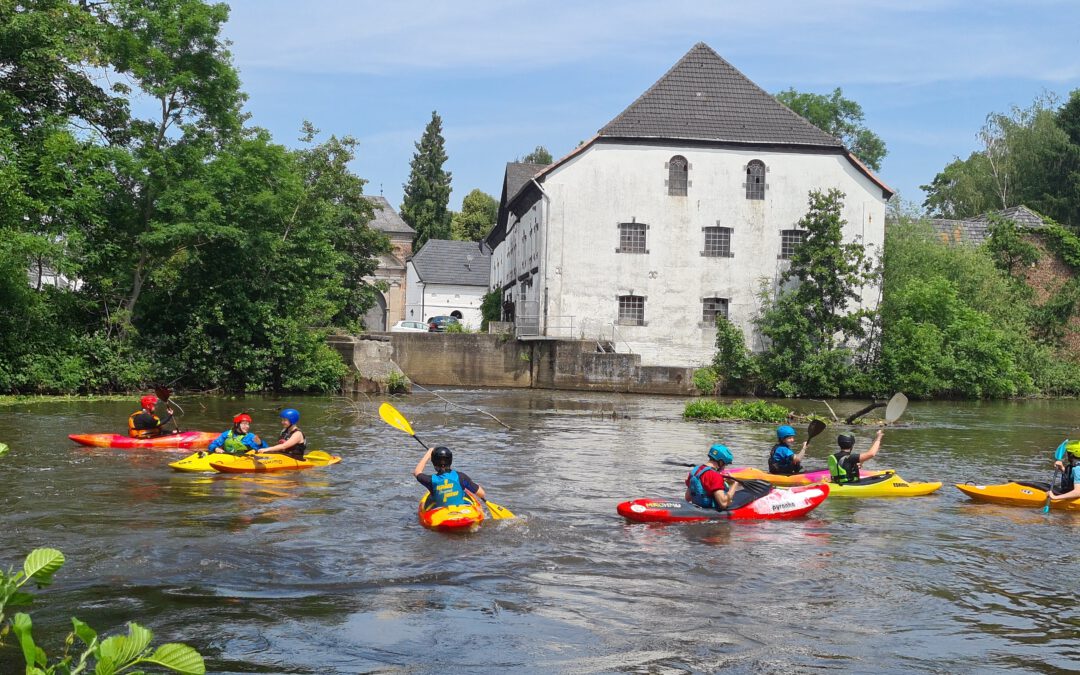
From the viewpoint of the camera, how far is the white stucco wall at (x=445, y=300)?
7069 centimetres

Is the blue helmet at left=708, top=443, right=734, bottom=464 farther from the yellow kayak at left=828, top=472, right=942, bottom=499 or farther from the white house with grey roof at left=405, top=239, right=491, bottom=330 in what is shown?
the white house with grey roof at left=405, top=239, right=491, bottom=330

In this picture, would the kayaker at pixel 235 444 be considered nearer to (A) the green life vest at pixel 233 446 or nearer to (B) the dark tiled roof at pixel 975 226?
(A) the green life vest at pixel 233 446

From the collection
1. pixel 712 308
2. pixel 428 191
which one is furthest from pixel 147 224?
pixel 428 191

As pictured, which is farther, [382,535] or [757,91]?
[757,91]

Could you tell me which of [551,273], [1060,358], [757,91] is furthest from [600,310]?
[1060,358]

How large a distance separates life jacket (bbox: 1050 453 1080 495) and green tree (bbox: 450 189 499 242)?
240ft

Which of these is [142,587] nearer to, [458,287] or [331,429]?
[331,429]

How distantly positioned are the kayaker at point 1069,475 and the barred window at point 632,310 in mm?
25252

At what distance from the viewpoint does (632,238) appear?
38.8m

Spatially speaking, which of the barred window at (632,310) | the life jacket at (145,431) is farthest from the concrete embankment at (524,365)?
the life jacket at (145,431)

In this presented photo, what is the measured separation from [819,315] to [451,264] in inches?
1524

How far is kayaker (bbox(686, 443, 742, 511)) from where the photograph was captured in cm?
1217

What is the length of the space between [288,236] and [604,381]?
1254cm

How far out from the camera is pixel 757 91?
40312 mm
